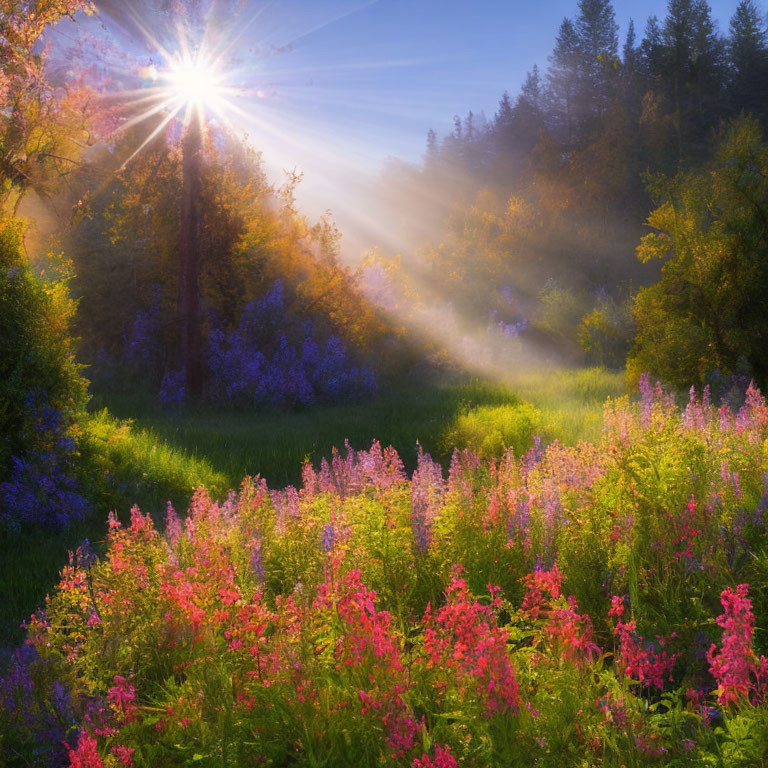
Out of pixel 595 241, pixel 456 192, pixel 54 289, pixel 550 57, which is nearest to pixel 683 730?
pixel 54 289

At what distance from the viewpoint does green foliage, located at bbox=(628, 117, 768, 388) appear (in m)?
9.38

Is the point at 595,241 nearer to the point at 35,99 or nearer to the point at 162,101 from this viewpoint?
the point at 162,101

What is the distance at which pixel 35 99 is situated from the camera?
8.42 m

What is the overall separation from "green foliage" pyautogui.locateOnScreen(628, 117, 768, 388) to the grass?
5.29 ft

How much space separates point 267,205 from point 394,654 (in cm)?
1616

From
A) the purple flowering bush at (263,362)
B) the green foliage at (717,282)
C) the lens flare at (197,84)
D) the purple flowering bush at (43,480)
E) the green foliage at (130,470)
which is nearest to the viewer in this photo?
the purple flowering bush at (43,480)

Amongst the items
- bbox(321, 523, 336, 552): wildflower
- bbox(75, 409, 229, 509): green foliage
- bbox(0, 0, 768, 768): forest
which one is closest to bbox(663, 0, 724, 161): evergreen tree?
bbox(0, 0, 768, 768): forest

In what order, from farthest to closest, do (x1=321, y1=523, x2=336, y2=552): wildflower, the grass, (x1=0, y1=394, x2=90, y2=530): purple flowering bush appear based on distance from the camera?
1. (x1=0, y1=394, x2=90, y2=530): purple flowering bush
2. the grass
3. (x1=321, y1=523, x2=336, y2=552): wildflower

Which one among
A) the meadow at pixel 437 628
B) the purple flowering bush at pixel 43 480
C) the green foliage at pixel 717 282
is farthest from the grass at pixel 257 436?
the meadow at pixel 437 628

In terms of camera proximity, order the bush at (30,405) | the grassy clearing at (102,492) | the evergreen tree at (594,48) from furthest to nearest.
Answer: the evergreen tree at (594,48), the bush at (30,405), the grassy clearing at (102,492)

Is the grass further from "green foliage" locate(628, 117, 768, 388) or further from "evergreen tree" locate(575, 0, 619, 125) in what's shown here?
"evergreen tree" locate(575, 0, 619, 125)

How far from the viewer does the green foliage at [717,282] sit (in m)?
9.38

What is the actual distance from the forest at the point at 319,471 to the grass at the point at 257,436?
2.2 inches

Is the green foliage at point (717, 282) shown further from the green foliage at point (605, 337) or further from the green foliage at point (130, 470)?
the green foliage at point (605, 337)
